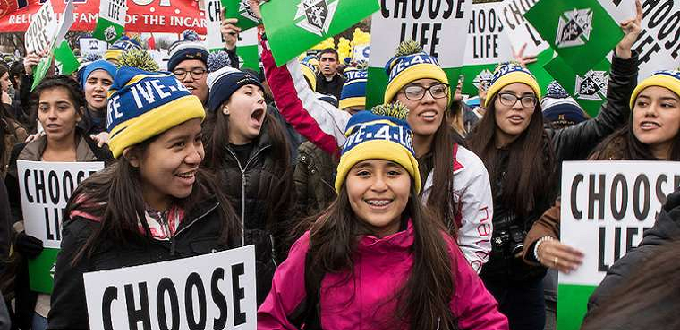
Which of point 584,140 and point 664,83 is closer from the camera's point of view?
point 664,83

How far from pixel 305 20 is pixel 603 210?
191 cm

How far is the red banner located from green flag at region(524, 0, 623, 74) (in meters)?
5.46

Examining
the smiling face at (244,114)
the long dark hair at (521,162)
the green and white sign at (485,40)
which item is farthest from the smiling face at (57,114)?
the green and white sign at (485,40)

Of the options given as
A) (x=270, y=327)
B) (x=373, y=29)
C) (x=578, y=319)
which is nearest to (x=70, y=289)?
(x=270, y=327)

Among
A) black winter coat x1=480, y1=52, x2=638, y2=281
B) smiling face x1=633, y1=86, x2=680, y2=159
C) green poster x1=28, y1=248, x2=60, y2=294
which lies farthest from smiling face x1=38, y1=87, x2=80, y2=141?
smiling face x1=633, y1=86, x2=680, y2=159

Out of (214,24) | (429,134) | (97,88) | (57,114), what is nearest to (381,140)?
(429,134)

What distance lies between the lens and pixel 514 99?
507 cm

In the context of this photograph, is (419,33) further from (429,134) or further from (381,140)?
(381,140)

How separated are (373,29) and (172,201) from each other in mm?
2068

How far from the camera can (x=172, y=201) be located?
3.13 m

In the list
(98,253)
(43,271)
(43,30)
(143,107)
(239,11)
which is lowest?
(43,271)

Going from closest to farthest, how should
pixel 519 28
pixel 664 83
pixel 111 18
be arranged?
pixel 664 83 < pixel 519 28 < pixel 111 18

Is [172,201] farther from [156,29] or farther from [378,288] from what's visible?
[156,29]

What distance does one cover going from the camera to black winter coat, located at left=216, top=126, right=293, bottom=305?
4582 millimetres
